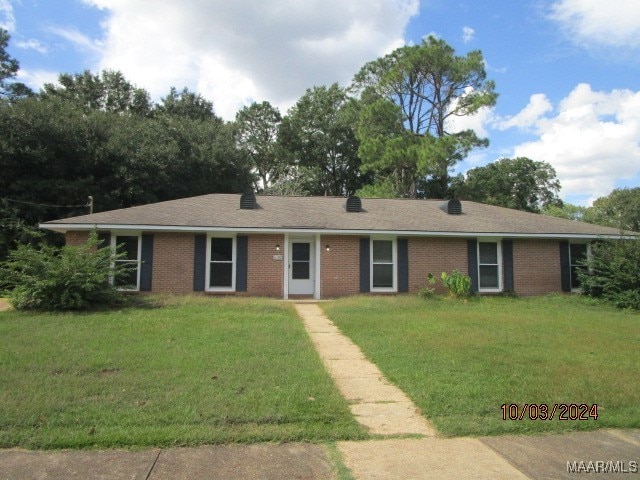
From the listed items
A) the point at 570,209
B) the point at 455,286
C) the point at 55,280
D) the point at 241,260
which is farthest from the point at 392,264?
the point at 570,209

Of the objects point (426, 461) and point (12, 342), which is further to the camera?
point (12, 342)

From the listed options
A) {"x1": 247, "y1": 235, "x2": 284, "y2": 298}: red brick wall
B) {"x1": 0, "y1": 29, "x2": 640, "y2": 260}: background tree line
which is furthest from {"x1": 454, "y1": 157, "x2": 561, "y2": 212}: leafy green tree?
{"x1": 247, "y1": 235, "x2": 284, "y2": 298}: red brick wall

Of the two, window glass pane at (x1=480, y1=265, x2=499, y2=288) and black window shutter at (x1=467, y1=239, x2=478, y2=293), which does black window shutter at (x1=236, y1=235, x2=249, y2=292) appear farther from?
window glass pane at (x1=480, y1=265, x2=499, y2=288)

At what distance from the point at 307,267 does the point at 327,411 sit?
35.1ft

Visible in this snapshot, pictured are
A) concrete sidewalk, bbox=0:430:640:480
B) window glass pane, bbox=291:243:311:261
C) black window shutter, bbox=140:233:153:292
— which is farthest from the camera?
window glass pane, bbox=291:243:311:261

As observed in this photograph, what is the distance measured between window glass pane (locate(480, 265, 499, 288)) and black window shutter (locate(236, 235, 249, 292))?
25.8ft

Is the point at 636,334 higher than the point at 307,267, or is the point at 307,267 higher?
the point at 307,267

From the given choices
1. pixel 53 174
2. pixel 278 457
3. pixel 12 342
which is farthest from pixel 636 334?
pixel 53 174

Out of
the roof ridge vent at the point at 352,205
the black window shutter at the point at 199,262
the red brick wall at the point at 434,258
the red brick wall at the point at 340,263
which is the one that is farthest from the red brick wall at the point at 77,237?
the red brick wall at the point at 434,258

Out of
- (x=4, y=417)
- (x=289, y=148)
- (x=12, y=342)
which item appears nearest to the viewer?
(x=4, y=417)

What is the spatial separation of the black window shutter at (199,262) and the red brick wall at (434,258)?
6.59 metres

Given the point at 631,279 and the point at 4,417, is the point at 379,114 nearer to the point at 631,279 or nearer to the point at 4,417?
the point at 631,279

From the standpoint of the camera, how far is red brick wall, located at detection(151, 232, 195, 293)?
1411cm

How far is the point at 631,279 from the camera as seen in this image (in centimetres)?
1339
